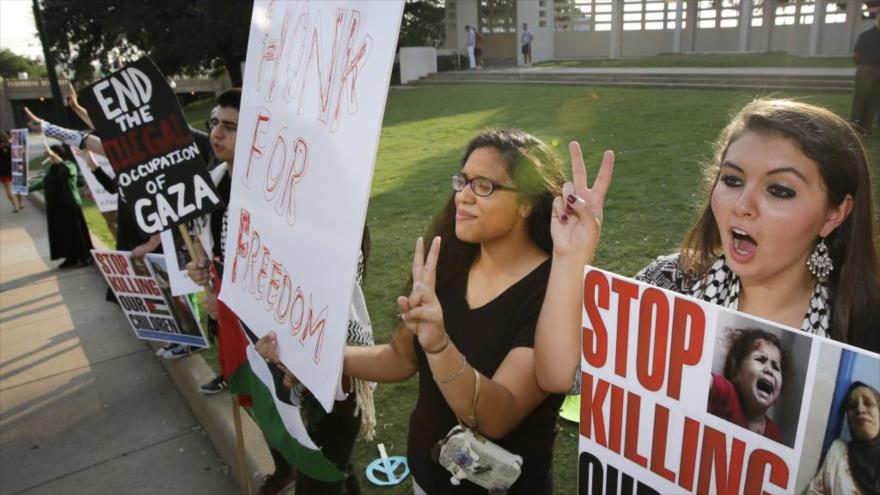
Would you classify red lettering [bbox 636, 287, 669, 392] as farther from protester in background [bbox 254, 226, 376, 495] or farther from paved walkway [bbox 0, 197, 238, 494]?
paved walkway [bbox 0, 197, 238, 494]

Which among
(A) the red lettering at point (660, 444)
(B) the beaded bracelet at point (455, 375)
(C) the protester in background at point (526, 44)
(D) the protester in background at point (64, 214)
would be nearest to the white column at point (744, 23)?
(C) the protester in background at point (526, 44)

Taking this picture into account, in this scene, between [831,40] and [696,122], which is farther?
[831,40]

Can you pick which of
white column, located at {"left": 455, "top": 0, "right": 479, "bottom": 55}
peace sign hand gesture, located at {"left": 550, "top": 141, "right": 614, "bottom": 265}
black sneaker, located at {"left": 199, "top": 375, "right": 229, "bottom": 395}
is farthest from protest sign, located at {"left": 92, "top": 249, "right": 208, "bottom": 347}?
white column, located at {"left": 455, "top": 0, "right": 479, "bottom": 55}

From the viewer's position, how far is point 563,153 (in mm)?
9117

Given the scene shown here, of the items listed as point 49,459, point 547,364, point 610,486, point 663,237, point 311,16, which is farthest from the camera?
point 663,237

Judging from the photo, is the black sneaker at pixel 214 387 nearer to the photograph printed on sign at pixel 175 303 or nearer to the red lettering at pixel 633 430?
the photograph printed on sign at pixel 175 303

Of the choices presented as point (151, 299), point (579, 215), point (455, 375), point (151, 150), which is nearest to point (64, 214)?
point (151, 299)

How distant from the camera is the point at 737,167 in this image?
1393 mm

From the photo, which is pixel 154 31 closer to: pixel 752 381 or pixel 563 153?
pixel 563 153

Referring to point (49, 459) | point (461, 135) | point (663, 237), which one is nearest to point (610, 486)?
point (49, 459)

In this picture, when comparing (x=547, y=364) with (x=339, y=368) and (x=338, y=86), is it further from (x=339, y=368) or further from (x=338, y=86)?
(x=338, y=86)

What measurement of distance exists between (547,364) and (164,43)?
32.4 m

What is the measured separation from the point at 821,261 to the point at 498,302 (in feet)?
2.60

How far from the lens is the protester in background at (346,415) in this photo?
2.34 metres
